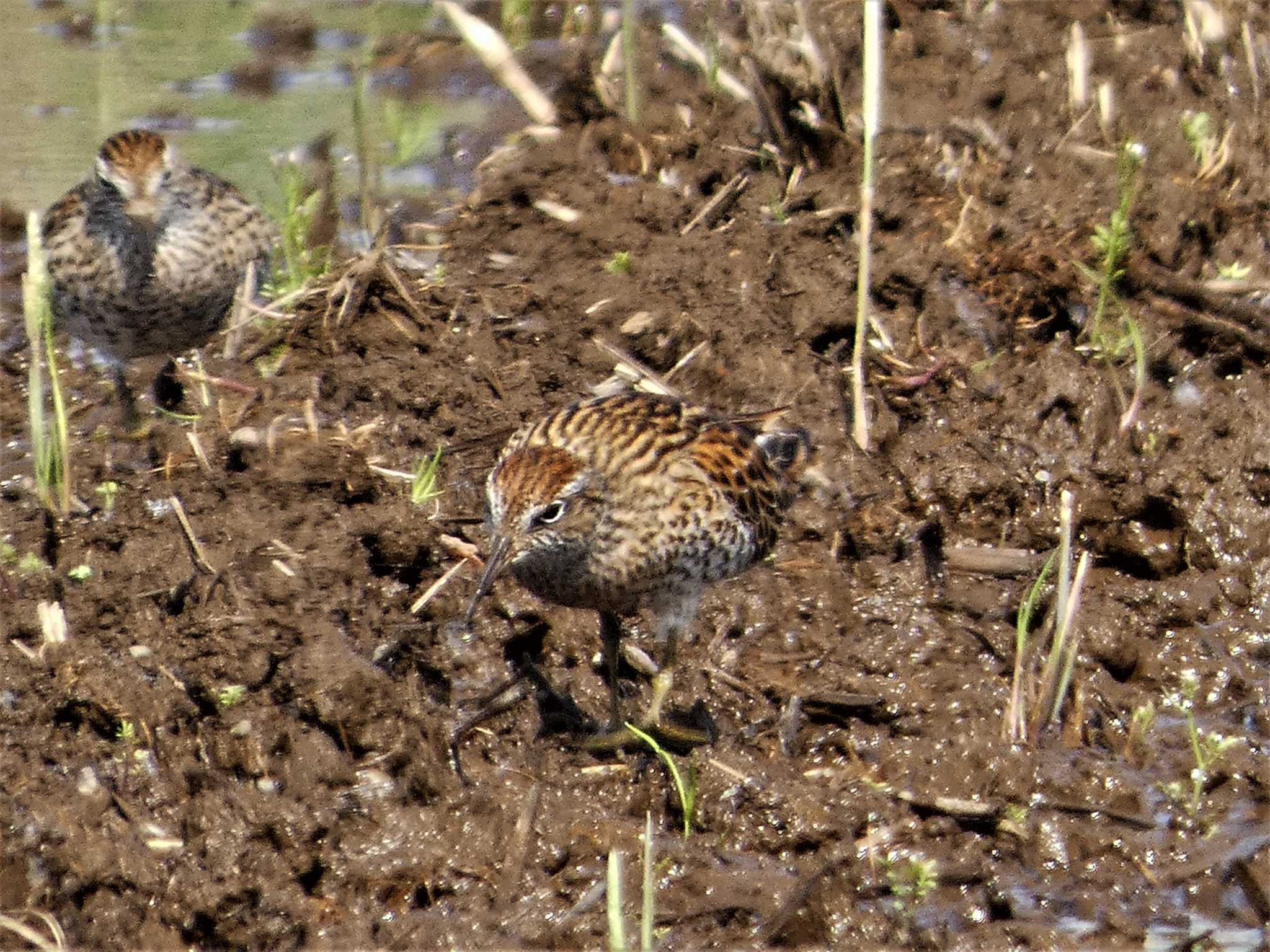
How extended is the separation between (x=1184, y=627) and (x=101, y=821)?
388 centimetres

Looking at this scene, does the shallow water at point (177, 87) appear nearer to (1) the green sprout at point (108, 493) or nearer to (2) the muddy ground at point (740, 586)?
(2) the muddy ground at point (740, 586)

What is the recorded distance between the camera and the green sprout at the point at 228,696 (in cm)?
586

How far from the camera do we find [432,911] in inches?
217

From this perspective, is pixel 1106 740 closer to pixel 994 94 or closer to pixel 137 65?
pixel 994 94

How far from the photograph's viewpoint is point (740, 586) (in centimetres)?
695

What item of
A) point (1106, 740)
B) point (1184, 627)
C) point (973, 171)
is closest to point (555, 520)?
point (1106, 740)

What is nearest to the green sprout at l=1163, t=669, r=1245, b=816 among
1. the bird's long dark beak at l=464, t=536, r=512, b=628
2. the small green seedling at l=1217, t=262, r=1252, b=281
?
the small green seedling at l=1217, t=262, r=1252, b=281

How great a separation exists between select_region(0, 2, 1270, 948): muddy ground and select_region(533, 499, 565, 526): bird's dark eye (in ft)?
2.37

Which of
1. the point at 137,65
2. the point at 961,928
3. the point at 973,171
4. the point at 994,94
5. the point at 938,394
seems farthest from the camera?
the point at 137,65

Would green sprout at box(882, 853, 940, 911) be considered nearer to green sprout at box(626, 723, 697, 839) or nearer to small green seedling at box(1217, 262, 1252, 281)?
green sprout at box(626, 723, 697, 839)

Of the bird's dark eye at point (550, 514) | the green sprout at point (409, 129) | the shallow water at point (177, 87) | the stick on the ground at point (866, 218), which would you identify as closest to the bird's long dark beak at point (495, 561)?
the bird's dark eye at point (550, 514)

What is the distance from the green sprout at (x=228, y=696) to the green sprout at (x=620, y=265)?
114 inches

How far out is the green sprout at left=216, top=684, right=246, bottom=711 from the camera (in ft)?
19.2

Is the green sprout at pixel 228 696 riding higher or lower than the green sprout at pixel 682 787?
higher
